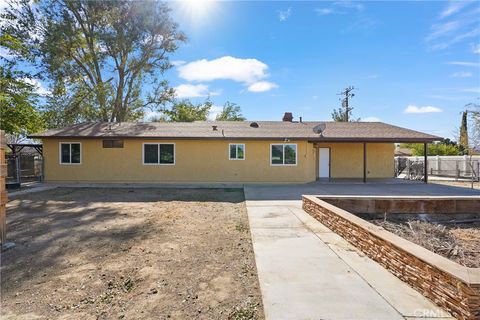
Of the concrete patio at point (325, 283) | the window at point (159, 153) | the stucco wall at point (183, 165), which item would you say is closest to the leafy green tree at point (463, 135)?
the stucco wall at point (183, 165)

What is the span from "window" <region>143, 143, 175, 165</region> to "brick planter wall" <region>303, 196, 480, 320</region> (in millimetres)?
11746

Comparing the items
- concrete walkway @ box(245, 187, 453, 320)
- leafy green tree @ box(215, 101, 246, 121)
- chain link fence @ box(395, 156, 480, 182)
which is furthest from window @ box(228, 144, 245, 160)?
leafy green tree @ box(215, 101, 246, 121)

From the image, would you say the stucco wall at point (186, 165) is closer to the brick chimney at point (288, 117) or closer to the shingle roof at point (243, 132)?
the shingle roof at point (243, 132)

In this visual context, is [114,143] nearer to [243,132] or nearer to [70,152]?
[70,152]

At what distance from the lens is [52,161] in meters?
15.5

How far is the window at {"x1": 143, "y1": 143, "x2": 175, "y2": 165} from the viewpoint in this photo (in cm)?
1547

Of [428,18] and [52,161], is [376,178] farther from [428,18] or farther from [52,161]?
[52,161]

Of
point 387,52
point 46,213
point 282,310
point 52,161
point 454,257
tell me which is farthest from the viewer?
point 52,161

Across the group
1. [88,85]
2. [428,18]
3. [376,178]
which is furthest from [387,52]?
[88,85]

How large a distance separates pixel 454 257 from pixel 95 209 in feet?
29.3

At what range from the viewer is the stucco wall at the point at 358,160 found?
714 inches

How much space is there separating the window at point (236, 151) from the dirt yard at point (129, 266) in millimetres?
7088

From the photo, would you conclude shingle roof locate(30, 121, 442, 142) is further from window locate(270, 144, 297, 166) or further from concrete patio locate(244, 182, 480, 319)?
concrete patio locate(244, 182, 480, 319)

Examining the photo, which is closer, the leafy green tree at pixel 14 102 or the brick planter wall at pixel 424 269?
the brick planter wall at pixel 424 269
